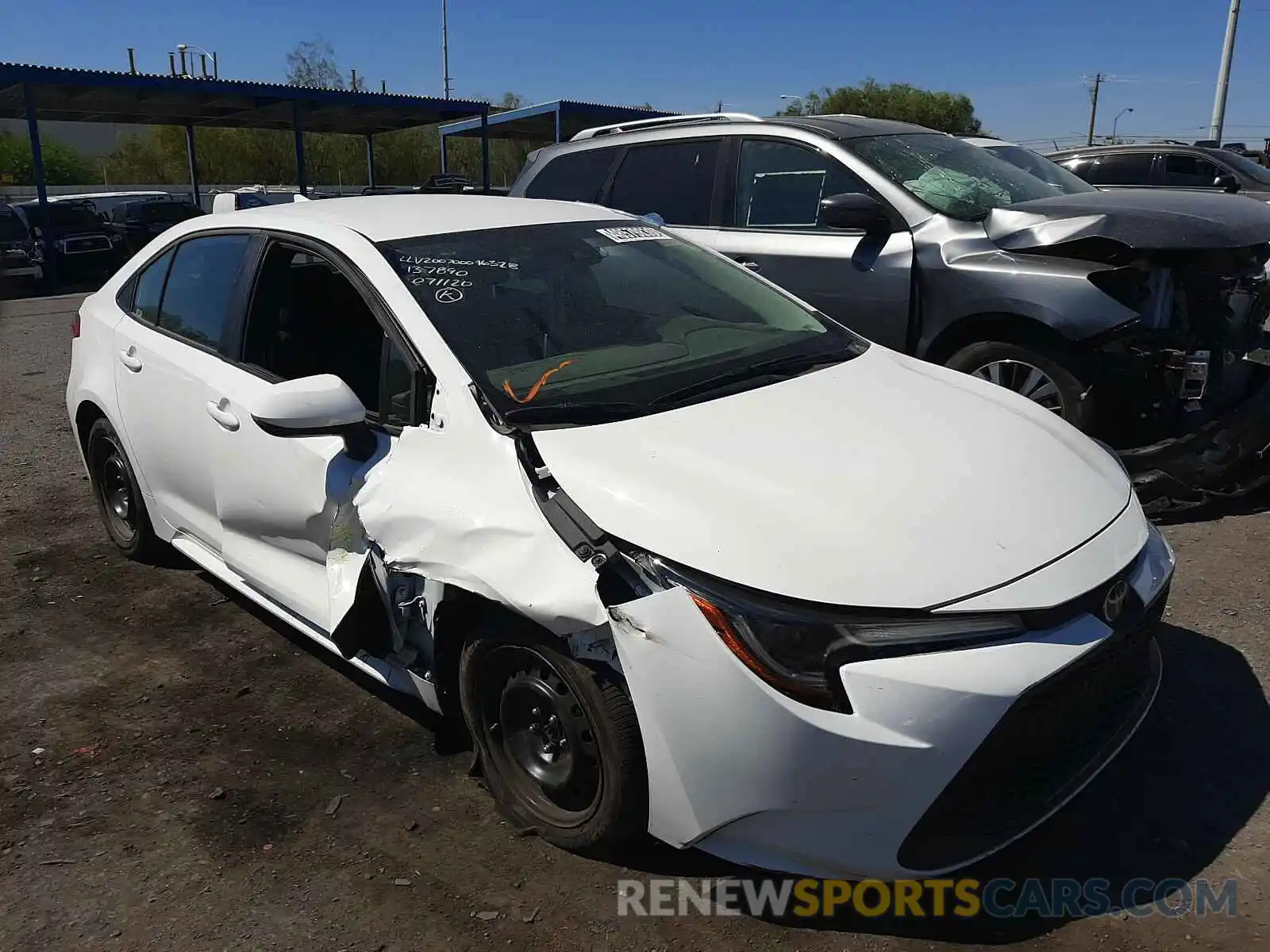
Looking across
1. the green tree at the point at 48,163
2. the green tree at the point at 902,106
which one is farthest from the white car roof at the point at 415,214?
the green tree at the point at 902,106

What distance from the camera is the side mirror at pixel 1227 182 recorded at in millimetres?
10109

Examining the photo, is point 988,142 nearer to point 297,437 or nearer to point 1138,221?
point 1138,221

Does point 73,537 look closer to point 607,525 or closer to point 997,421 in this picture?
point 607,525

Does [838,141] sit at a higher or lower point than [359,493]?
higher

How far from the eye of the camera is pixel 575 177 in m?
6.64

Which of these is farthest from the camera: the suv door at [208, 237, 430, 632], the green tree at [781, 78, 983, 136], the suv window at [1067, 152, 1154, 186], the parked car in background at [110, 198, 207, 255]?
the green tree at [781, 78, 983, 136]

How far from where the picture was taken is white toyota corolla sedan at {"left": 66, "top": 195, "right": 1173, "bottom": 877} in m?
2.09

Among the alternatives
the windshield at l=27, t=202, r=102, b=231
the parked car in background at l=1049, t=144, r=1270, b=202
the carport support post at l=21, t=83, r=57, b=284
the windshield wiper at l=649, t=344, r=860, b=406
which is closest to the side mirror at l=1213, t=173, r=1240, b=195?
the parked car in background at l=1049, t=144, r=1270, b=202

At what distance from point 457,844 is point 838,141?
14.3 ft

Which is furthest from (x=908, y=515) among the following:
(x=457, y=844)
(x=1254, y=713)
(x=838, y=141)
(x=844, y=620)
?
(x=838, y=141)

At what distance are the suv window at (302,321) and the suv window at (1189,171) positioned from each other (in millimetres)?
11248

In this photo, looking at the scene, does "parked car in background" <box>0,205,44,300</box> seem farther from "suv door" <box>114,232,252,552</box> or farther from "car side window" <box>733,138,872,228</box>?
"car side window" <box>733,138,872,228</box>

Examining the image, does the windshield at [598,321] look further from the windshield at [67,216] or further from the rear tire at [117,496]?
the windshield at [67,216]

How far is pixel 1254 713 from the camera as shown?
3.16m
